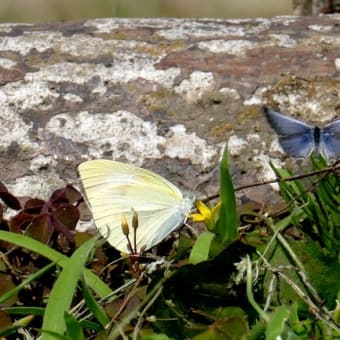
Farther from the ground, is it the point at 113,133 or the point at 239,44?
the point at 239,44

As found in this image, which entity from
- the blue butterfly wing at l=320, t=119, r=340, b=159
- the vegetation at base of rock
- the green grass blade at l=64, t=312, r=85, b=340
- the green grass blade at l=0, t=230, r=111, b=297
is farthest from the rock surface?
the green grass blade at l=64, t=312, r=85, b=340

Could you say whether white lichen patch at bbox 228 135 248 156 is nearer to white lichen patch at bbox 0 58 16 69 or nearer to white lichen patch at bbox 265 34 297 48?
white lichen patch at bbox 265 34 297 48

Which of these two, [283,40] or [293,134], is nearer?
[293,134]

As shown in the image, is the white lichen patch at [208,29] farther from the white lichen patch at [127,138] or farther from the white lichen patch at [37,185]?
the white lichen patch at [37,185]

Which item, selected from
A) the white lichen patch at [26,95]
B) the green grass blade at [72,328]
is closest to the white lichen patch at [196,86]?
the white lichen patch at [26,95]

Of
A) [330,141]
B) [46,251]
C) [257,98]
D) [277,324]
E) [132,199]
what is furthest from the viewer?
[257,98]

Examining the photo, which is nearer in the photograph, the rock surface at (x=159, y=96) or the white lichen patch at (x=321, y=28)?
the rock surface at (x=159, y=96)

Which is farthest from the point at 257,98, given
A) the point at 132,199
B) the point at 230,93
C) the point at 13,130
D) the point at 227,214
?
the point at 227,214

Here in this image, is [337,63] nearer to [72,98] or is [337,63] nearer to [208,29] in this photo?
[208,29]
